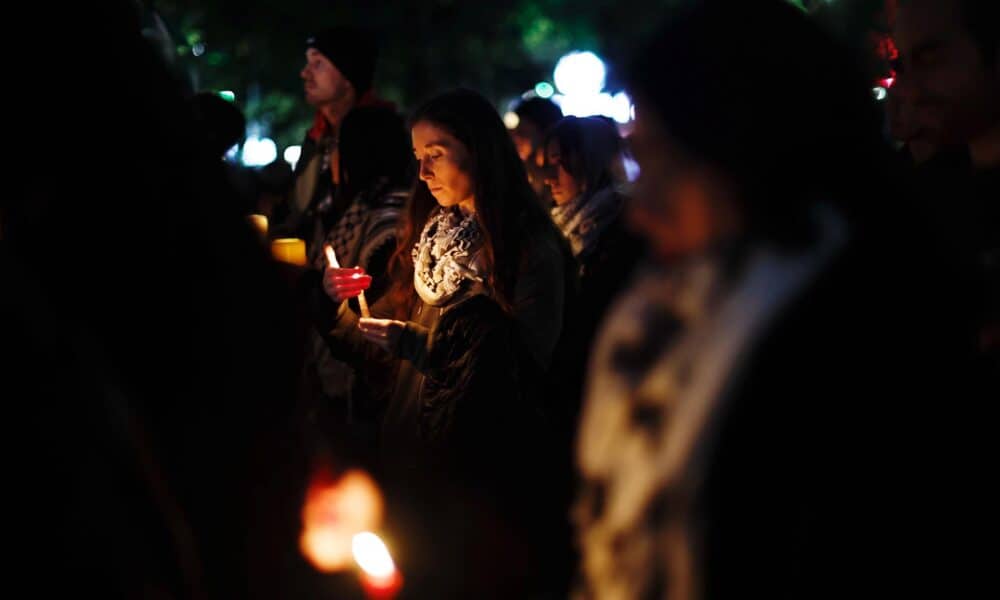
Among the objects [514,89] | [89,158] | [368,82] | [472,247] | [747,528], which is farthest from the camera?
[514,89]

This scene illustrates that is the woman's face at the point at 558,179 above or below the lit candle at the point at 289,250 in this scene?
above

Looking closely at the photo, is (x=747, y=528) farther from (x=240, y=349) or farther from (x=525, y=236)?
(x=525, y=236)

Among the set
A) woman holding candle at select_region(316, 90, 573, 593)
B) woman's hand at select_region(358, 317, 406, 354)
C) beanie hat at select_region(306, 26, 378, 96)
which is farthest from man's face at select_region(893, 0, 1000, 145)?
beanie hat at select_region(306, 26, 378, 96)

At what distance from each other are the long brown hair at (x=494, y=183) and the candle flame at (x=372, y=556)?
2.47 meters

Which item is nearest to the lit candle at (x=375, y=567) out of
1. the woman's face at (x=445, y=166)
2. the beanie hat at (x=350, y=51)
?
the woman's face at (x=445, y=166)

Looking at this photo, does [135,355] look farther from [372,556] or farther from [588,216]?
[588,216]

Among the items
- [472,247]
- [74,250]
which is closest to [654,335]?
[74,250]

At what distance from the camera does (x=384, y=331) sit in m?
5.27

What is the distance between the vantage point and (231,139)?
905cm

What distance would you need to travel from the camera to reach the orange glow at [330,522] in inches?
122

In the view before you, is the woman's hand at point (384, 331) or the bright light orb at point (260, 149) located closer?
the woman's hand at point (384, 331)

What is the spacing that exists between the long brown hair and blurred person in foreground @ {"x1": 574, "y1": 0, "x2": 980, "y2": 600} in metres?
3.13

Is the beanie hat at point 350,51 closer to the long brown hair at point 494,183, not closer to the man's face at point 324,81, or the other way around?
the man's face at point 324,81

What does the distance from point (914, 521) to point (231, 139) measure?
7.50 metres
